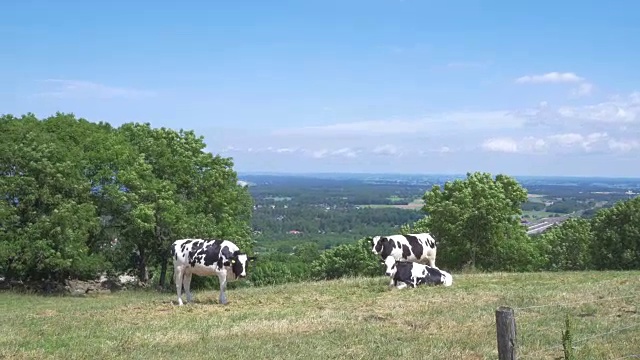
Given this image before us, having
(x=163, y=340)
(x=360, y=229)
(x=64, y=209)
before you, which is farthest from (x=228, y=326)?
(x=360, y=229)

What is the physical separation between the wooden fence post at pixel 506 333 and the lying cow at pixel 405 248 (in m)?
15.3

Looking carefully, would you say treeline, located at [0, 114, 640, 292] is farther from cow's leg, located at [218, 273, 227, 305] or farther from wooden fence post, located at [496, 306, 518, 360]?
wooden fence post, located at [496, 306, 518, 360]

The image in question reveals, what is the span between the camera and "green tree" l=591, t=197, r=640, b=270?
49125 mm

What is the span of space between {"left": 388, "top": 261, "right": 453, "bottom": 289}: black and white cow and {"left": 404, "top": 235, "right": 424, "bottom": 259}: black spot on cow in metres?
3.10

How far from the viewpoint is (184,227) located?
3975 cm

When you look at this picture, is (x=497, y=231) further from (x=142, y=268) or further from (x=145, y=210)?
(x=142, y=268)

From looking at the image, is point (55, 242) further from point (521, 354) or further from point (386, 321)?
point (521, 354)

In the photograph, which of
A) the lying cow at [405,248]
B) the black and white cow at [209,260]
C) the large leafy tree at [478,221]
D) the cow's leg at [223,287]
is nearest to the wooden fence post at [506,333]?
the cow's leg at [223,287]

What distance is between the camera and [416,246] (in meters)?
25.4

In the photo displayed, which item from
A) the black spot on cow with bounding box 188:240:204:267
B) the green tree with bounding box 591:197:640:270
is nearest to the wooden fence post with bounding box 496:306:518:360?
the black spot on cow with bounding box 188:240:204:267

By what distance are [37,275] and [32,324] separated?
2364 centimetres

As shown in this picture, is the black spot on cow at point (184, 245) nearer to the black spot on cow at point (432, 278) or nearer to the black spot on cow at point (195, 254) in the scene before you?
the black spot on cow at point (195, 254)

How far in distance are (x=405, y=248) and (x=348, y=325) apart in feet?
35.9

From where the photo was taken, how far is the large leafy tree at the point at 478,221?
4631 cm
